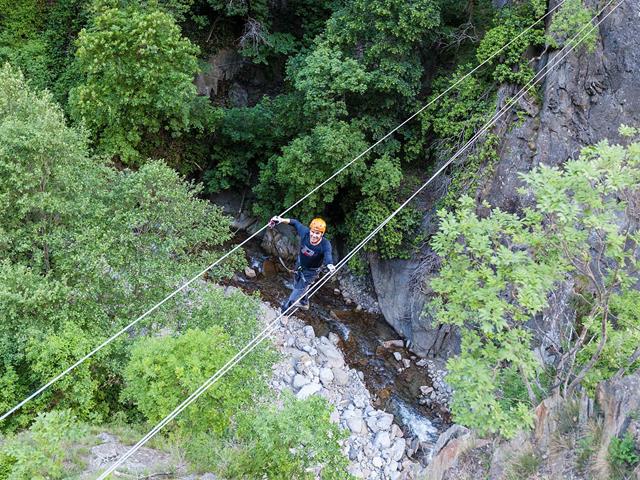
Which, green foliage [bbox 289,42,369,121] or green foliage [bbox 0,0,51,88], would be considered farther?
green foliage [bbox 0,0,51,88]

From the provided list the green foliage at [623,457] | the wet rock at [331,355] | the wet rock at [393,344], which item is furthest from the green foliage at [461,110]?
the green foliage at [623,457]

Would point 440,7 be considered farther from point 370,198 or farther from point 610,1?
point 370,198

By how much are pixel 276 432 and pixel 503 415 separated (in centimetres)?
283

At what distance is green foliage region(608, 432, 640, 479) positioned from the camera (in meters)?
5.29

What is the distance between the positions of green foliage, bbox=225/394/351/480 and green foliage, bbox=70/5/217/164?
399 inches

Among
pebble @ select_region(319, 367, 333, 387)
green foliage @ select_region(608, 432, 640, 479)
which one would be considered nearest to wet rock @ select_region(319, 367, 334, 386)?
pebble @ select_region(319, 367, 333, 387)

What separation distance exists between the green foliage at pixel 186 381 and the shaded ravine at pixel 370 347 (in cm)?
672

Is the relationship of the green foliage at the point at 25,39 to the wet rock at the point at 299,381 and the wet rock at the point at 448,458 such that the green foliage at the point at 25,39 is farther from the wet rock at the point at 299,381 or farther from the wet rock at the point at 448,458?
the wet rock at the point at 448,458

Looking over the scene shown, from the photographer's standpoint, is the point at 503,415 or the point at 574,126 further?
the point at 574,126

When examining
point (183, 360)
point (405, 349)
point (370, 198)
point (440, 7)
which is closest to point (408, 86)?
point (440, 7)

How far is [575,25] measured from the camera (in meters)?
11.4

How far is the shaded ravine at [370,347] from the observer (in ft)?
40.9

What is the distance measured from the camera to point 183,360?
6.81 m

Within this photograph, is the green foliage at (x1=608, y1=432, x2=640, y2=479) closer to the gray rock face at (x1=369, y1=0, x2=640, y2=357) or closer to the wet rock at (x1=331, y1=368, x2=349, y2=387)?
the gray rock face at (x1=369, y1=0, x2=640, y2=357)
